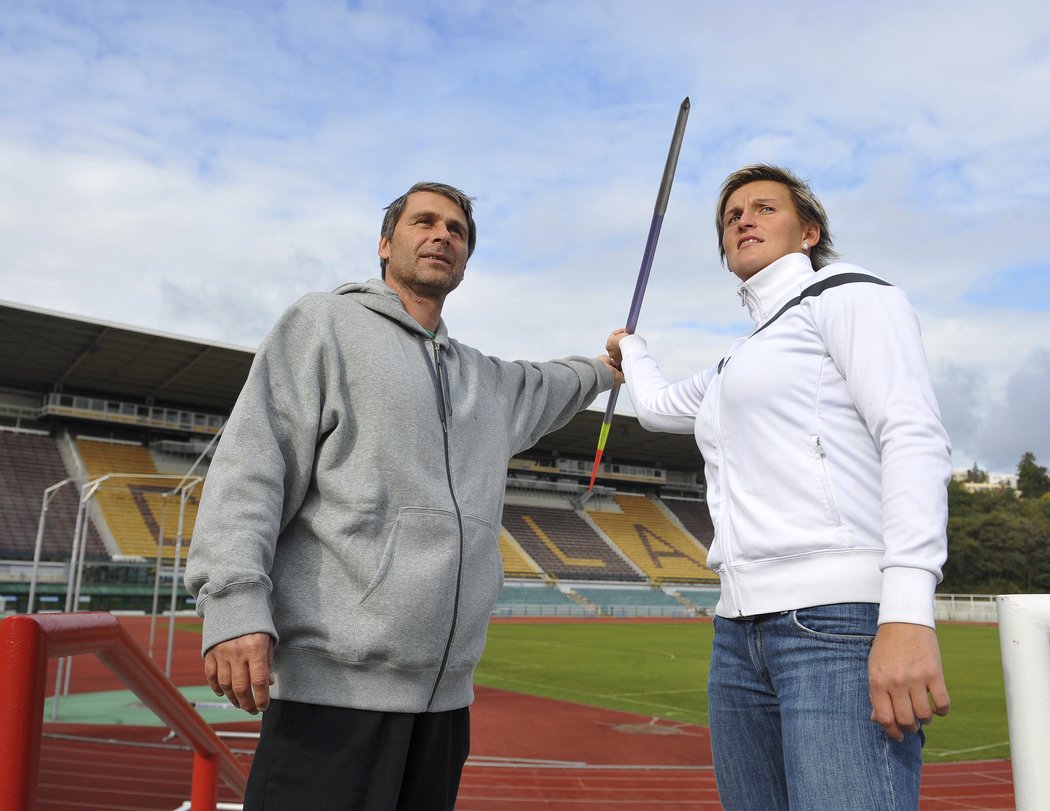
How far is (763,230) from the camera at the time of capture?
6.48 feet

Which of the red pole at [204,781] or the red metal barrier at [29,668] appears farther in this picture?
the red pole at [204,781]

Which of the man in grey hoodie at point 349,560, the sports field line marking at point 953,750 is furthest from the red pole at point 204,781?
the sports field line marking at point 953,750

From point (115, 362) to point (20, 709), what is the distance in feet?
94.7

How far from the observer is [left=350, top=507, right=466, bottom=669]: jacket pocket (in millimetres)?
1761

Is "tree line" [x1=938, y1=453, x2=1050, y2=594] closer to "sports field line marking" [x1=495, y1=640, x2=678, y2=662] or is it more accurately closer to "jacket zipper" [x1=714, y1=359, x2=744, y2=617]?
"sports field line marking" [x1=495, y1=640, x2=678, y2=662]

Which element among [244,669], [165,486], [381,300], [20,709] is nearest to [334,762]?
[244,669]

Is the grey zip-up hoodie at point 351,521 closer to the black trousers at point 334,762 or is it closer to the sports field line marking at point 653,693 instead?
the black trousers at point 334,762

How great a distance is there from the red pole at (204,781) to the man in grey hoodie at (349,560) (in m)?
1.09

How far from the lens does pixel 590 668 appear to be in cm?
1432

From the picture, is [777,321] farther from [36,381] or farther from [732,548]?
[36,381]

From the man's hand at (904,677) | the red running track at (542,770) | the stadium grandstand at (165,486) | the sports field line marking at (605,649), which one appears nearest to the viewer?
the man's hand at (904,677)

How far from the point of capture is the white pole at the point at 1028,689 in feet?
3.36

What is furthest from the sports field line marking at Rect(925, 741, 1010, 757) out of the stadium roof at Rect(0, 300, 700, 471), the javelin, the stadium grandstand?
the stadium roof at Rect(0, 300, 700, 471)

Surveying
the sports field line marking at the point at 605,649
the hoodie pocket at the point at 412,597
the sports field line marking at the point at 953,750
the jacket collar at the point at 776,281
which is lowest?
the sports field line marking at the point at 605,649
